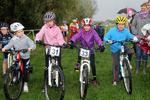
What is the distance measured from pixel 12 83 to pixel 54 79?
1.10 metres

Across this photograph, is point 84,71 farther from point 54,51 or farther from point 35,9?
point 35,9

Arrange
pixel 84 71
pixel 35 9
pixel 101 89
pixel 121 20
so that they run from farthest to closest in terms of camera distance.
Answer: pixel 35 9 → pixel 101 89 → pixel 121 20 → pixel 84 71

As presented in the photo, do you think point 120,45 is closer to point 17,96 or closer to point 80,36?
point 80,36

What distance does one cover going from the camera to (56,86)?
425 cm

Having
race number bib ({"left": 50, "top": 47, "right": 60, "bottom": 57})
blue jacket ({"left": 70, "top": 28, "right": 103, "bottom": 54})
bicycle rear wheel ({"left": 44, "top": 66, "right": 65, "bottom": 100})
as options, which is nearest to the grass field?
bicycle rear wheel ({"left": 44, "top": 66, "right": 65, "bottom": 100})

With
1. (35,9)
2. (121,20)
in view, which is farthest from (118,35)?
(35,9)

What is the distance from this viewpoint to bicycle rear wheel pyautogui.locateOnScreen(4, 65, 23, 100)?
4.13 metres

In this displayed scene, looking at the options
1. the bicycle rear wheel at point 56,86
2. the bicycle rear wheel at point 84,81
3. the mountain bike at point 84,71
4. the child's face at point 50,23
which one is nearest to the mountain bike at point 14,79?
the bicycle rear wheel at point 56,86

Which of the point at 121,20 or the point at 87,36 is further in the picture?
the point at 87,36

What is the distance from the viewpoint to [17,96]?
4.45 metres

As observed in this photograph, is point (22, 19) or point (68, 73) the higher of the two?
point (22, 19)

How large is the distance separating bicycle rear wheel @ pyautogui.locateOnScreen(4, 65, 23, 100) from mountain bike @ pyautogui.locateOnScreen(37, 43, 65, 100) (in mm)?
805

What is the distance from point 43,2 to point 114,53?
16.8m

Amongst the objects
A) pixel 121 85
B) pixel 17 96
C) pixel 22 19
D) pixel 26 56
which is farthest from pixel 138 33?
pixel 22 19
